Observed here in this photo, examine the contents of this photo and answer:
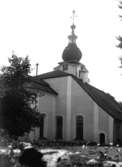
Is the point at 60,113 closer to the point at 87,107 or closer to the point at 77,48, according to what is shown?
the point at 87,107

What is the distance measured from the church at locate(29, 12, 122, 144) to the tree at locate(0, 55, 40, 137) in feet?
80.7

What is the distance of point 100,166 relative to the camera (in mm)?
13227

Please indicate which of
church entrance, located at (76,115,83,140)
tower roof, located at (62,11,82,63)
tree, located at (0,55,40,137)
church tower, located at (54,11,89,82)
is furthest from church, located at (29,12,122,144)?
tree, located at (0,55,40,137)

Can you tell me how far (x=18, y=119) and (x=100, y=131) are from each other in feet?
94.7

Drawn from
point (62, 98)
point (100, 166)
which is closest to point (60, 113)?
point (62, 98)

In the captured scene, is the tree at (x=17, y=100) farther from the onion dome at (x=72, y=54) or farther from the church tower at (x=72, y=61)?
the onion dome at (x=72, y=54)

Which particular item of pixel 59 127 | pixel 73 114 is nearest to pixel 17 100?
pixel 73 114

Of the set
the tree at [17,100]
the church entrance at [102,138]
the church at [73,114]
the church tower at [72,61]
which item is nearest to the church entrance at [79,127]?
the church at [73,114]

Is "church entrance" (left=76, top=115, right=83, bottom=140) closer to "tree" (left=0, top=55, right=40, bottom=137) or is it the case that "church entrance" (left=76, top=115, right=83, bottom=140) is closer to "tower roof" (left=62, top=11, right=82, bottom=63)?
"tower roof" (left=62, top=11, right=82, bottom=63)

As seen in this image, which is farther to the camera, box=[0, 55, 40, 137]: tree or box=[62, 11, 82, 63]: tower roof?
box=[62, 11, 82, 63]: tower roof

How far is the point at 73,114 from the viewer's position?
47.9 m

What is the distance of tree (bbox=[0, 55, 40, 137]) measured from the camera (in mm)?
18391

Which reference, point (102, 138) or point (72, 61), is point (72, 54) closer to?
point (72, 61)

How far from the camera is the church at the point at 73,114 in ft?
150
